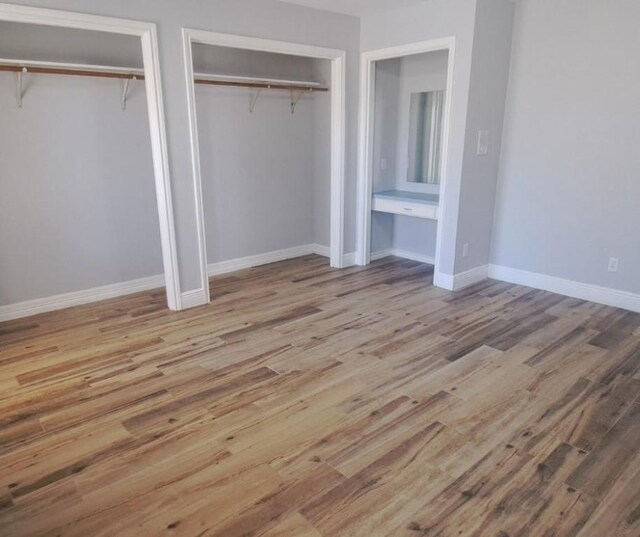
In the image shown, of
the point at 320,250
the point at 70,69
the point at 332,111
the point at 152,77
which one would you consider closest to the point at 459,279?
the point at 320,250

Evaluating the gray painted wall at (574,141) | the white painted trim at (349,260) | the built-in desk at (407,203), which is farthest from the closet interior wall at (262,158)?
the gray painted wall at (574,141)

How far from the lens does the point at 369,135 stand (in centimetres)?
497

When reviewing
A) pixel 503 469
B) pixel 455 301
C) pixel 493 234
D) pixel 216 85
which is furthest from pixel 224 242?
pixel 503 469

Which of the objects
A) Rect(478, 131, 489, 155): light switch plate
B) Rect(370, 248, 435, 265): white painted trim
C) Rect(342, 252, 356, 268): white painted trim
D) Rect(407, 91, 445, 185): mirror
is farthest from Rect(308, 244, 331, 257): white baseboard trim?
Rect(478, 131, 489, 155): light switch plate

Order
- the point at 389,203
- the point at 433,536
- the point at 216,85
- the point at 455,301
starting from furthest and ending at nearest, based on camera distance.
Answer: the point at 389,203
the point at 216,85
the point at 455,301
the point at 433,536

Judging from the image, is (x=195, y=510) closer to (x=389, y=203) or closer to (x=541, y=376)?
(x=541, y=376)

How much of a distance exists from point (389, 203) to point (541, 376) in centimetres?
265

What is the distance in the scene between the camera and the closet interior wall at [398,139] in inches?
196

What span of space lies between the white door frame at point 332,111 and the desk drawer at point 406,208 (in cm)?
46

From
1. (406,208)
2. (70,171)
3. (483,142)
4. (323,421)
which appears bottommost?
(323,421)

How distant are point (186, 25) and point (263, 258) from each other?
8.60ft

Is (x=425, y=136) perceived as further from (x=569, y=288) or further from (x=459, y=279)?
(x=569, y=288)

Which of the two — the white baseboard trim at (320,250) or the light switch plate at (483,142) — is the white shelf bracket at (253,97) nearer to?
the white baseboard trim at (320,250)

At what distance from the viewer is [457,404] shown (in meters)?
2.62
